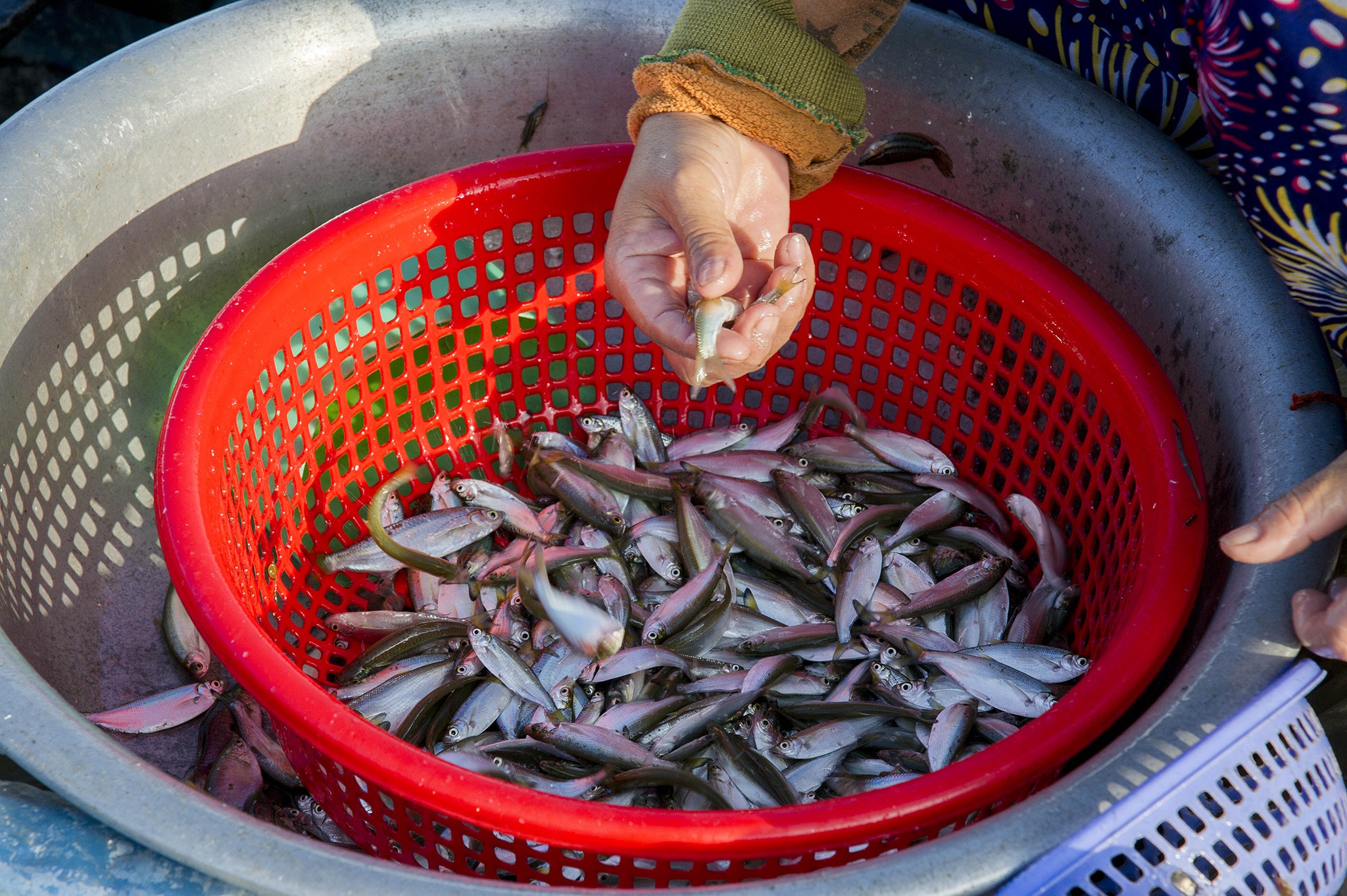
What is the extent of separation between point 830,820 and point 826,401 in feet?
4.15

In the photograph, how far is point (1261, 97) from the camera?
1472mm

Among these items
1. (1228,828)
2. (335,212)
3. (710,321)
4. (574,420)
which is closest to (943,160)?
(710,321)

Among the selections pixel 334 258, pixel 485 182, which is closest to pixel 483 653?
pixel 334 258

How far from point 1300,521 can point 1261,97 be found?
59cm

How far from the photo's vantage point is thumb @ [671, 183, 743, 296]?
1.71 m

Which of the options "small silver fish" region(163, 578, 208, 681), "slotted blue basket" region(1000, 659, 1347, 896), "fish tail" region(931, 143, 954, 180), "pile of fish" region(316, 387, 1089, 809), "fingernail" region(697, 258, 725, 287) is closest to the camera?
"slotted blue basket" region(1000, 659, 1347, 896)

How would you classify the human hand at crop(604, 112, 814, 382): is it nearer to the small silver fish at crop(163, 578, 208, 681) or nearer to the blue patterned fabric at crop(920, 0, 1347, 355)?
the blue patterned fabric at crop(920, 0, 1347, 355)

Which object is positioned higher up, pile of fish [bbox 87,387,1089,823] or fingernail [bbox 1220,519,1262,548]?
fingernail [bbox 1220,519,1262,548]

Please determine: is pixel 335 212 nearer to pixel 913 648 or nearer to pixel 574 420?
pixel 574 420

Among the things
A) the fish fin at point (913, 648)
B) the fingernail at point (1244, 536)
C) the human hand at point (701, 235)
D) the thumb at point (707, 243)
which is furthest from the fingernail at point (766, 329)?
the fingernail at point (1244, 536)

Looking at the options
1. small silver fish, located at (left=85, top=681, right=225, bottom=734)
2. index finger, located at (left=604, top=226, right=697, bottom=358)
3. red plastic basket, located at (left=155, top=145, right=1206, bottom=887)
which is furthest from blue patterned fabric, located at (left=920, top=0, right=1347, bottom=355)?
small silver fish, located at (left=85, top=681, right=225, bottom=734)

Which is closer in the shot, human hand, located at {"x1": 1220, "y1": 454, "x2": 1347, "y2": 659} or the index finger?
human hand, located at {"x1": 1220, "y1": 454, "x2": 1347, "y2": 659}

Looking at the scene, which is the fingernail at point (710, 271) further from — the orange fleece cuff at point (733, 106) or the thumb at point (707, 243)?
the orange fleece cuff at point (733, 106)

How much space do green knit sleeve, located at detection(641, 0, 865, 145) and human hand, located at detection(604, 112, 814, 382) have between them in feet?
0.36
